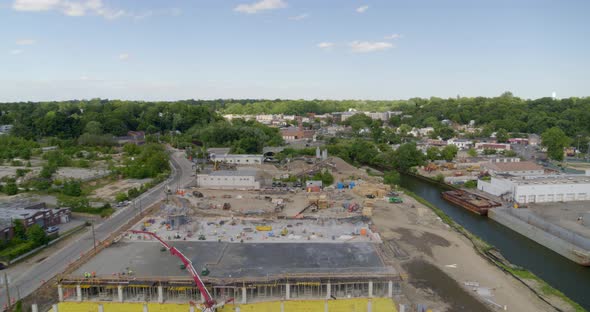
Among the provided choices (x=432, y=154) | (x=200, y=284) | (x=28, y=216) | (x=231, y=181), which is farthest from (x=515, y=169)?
(x=28, y=216)

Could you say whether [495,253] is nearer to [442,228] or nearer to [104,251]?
[442,228]

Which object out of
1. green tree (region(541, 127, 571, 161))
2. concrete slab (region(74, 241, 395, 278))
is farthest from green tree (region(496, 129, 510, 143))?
concrete slab (region(74, 241, 395, 278))

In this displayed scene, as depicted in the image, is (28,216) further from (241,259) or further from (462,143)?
(462,143)

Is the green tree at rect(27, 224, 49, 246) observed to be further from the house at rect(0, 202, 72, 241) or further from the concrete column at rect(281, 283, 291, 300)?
the concrete column at rect(281, 283, 291, 300)

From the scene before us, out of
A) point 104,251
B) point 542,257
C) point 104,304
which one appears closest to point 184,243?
point 104,251

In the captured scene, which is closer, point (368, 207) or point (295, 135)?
point (368, 207)
